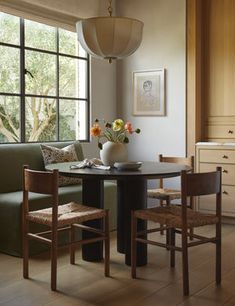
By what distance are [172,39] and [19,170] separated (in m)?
2.34

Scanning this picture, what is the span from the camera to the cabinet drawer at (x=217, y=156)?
464 centimetres

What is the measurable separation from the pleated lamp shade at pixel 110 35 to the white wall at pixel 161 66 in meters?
1.81

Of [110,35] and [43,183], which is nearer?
[43,183]

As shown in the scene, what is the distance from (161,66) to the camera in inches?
206

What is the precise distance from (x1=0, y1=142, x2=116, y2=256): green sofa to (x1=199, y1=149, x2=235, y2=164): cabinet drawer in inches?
41.1

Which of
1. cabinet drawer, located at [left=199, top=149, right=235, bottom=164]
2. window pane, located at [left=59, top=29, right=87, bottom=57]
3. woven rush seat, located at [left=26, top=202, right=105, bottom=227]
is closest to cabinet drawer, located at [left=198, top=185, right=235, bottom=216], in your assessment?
cabinet drawer, located at [left=199, top=149, right=235, bottom=164]

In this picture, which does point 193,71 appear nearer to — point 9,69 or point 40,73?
point 40,73

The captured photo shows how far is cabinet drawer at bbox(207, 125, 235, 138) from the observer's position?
495cm

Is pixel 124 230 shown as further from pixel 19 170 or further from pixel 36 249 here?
pixel 19 170

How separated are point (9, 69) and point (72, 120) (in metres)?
1.07

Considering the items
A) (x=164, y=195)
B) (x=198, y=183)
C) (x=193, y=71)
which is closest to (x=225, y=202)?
(x=164, y=195)

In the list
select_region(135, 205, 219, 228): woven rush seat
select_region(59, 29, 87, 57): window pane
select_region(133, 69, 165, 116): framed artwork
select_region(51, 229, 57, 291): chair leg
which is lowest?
select_region(51, 229, 57, 291): chair leg

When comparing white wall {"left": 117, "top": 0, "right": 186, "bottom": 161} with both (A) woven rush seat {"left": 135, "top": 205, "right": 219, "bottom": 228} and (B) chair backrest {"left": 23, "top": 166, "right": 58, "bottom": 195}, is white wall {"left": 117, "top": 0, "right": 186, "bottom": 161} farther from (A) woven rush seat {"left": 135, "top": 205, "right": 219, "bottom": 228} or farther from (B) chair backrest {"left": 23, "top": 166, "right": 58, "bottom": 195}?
(B) chair backrest {"left": 23, "top": 166, "right": 58, "bottom": 195}

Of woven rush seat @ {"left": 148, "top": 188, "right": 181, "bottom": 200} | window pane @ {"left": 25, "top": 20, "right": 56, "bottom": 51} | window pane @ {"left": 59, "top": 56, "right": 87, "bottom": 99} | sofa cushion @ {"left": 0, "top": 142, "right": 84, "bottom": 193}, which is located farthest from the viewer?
window pane @ {"left": 59, "top": 56, "right": 87, "bottom": 99}
